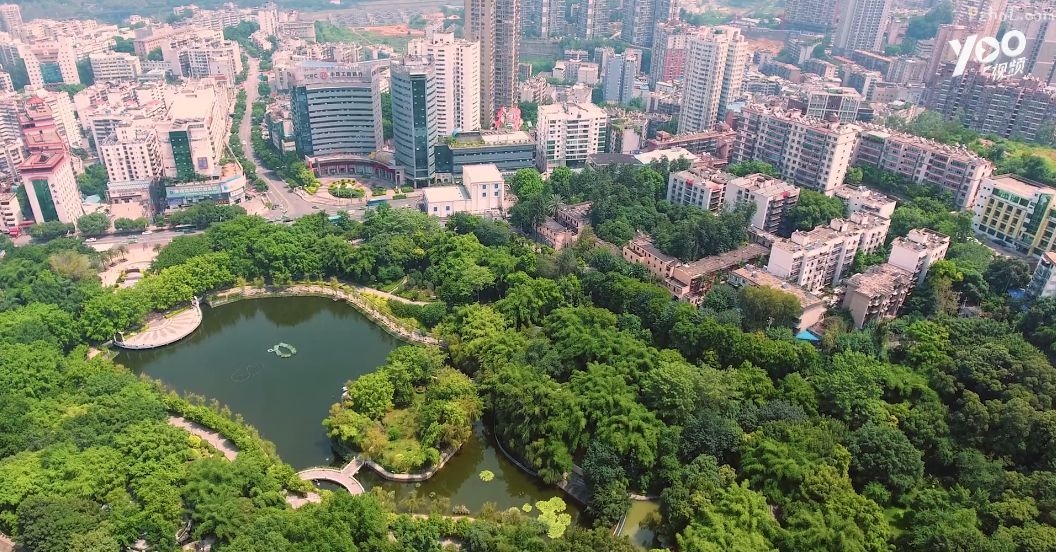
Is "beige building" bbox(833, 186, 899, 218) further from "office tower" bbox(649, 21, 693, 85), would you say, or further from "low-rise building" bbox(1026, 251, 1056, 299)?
"office tower" bbox(649, 21, 693, 85)

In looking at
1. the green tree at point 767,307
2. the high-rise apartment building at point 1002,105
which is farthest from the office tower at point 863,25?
the green tree at point 767,307

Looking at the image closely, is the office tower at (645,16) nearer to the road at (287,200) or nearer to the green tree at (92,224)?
the road at (287,200)

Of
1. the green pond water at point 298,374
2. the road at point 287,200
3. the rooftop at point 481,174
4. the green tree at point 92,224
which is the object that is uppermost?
the rooftop at point 481,174

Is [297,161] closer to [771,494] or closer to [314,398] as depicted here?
[314,398]

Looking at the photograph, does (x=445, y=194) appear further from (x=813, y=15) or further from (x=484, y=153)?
(x=813, y=15)

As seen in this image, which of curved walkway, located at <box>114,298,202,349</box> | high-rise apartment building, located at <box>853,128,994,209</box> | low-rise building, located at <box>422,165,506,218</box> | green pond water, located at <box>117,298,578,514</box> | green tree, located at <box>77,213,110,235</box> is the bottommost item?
green pond water, located at <box>117,298,578,514</box>

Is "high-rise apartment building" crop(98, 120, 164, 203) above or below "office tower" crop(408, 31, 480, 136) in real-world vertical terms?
below

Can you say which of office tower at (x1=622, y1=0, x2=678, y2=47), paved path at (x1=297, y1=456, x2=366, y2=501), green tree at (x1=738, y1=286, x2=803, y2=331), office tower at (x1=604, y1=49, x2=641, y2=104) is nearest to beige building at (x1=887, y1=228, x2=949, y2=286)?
green tree at (x1=738, y1=286, x2=803, y2=331)

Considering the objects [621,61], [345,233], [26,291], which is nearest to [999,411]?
[345,233]
